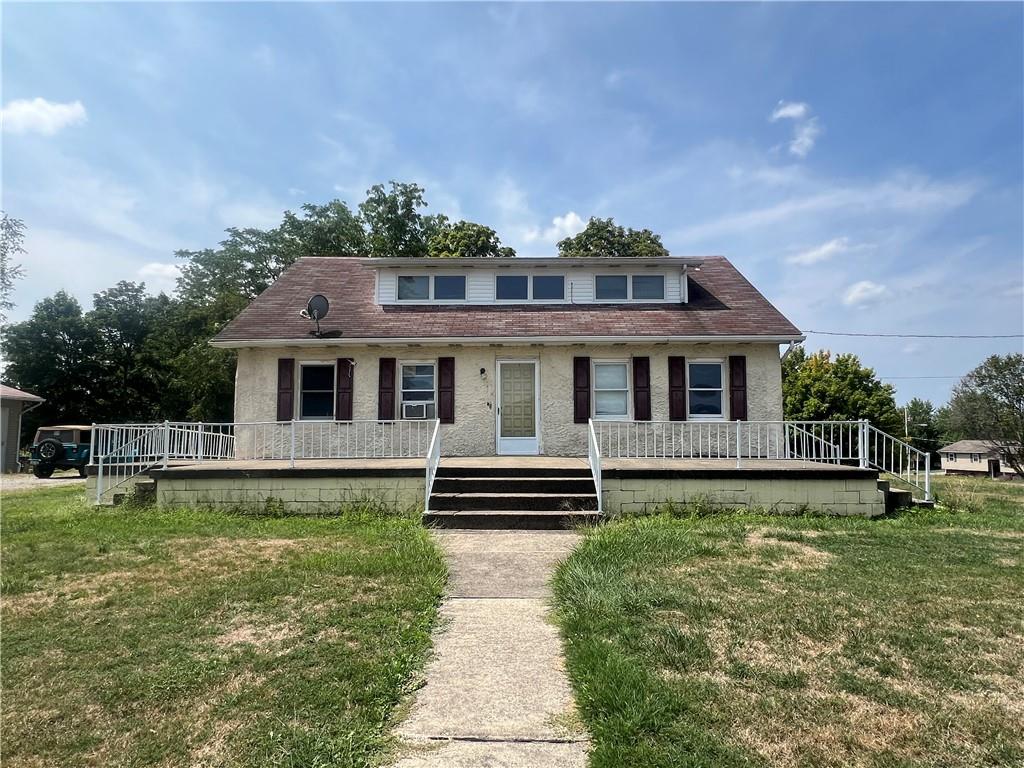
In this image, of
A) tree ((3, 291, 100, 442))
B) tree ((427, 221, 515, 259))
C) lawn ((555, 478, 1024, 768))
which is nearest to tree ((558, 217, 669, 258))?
tree ((427, 221, 515, 259))

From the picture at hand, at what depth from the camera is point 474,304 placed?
14.0m

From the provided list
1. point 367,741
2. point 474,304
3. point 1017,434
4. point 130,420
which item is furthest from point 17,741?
point 1017,434

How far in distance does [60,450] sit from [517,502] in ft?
66.8

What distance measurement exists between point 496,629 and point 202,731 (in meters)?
2.07

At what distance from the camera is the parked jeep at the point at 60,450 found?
20.4m

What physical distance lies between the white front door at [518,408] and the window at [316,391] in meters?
3.77

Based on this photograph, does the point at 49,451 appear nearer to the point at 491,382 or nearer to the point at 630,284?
the point at 491,382

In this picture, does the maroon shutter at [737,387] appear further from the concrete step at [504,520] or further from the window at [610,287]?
the concrete step at [504,520]

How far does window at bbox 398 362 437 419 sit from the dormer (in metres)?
2.05

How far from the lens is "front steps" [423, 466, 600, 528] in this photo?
8.26 metres

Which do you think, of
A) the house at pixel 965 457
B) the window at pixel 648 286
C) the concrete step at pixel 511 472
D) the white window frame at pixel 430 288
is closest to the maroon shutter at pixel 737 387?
the window at pixel 648 286

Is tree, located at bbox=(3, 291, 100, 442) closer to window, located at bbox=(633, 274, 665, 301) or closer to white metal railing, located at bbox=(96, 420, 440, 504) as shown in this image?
white metal railing, located at bbox=(96, 420, 440, 504)

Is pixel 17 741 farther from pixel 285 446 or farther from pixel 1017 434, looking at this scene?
pixel 1017 434

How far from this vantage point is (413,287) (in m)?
14.2
